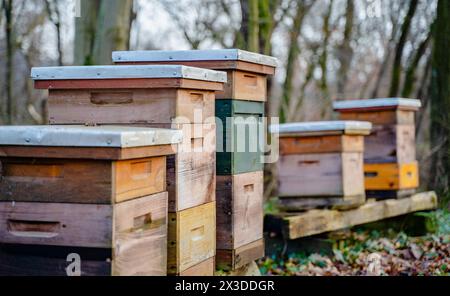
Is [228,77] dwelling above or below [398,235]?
above

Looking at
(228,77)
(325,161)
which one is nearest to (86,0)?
(325,161)

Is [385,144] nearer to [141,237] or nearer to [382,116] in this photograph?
[382,116]

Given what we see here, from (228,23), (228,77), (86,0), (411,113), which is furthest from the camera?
(228,23)

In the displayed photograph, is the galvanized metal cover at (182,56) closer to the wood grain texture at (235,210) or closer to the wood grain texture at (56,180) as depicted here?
the wood grain texture at (235,210)

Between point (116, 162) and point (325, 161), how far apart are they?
137 inches

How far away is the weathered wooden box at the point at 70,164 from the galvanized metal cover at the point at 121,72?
638mm

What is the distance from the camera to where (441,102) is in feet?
26.3

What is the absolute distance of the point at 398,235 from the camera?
698 cm

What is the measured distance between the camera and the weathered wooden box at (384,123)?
707 cm

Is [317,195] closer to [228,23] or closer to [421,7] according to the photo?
[421,7]

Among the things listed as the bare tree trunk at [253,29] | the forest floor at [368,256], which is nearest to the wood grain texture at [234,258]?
the forest floor at [368,256]

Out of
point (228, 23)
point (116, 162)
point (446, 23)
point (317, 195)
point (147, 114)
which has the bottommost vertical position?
point (317, 195)

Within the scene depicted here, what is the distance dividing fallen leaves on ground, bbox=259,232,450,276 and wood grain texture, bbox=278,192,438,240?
23 centimetres

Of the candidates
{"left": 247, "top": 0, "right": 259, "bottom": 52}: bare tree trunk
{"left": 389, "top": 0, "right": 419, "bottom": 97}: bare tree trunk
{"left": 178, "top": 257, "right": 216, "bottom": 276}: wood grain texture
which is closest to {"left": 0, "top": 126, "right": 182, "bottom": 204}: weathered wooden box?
{"left": 178, "top": 257, "right": 216, "bottom": 276}: wood grain texture
